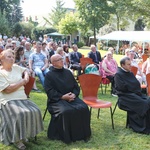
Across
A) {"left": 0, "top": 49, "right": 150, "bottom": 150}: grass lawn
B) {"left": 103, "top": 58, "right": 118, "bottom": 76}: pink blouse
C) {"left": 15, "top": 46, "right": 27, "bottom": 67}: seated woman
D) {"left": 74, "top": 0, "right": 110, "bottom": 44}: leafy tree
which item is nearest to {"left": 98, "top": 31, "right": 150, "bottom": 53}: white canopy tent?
{"left": 74, "top": 0, "right": 110, "bottom": 44}: leafy tree

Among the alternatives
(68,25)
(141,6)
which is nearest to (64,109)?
(141,6)

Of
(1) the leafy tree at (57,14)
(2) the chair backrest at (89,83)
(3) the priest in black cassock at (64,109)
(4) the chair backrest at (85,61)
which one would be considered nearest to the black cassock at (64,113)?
(3) the priest in black cassock at (64,109)

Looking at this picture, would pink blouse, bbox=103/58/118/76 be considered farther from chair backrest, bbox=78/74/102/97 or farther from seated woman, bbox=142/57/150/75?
chair backrest, bbox=78/74/102/97

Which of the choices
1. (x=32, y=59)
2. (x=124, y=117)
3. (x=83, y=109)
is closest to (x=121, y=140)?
(x=83, y=109)

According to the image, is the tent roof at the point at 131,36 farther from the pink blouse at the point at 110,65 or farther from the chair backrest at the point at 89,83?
the chair backrest at the point at 89,83

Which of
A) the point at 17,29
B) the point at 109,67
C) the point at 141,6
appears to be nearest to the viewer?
the point at 109,67

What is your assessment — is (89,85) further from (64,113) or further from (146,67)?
(146,67)

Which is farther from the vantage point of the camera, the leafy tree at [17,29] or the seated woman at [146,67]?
the leafy tree at [17,29]

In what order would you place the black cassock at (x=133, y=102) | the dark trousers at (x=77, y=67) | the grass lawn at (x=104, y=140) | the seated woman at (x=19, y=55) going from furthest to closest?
→ the dark trousers at (x=77, y=67) → the seated woman at (x=19, y=55) → the black cassock at (x=133, y=102) → the grass lawn at (x=104, y=140)

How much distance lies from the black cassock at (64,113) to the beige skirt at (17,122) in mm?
457

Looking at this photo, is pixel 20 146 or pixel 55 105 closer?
pixel 20 146

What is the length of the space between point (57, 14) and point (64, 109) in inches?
2558

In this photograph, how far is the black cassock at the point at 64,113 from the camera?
163 inches

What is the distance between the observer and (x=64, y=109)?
13.6ft
